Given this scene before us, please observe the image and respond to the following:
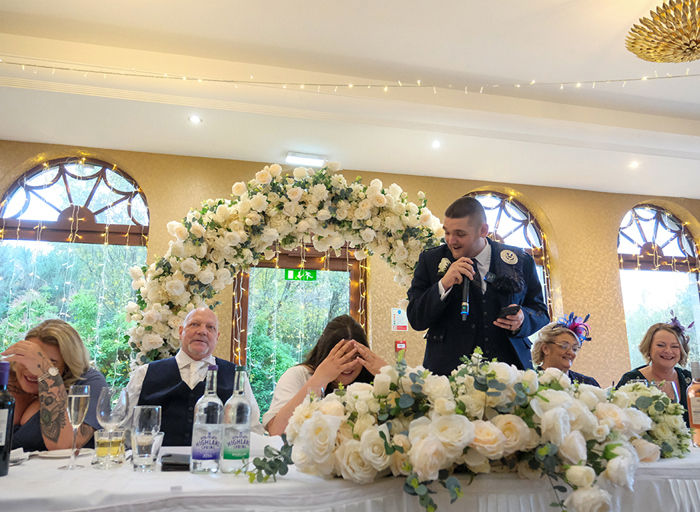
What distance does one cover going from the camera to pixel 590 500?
93 centimetres

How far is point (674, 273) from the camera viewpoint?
6.74 meters

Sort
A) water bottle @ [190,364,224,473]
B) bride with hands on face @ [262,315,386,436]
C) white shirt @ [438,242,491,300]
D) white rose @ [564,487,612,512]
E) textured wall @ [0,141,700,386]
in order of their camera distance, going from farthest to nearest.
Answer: textured wall @ [0,141,700,386] → white shirt @ [438,242,491,300] → bride with hands on face @ [262,315,386,436] → water bottle @ [190,364,224,473] → white rose @ [564,487,612,512]

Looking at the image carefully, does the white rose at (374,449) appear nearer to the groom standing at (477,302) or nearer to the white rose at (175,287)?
the groom standing at (477,302)

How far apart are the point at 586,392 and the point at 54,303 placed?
5.12m

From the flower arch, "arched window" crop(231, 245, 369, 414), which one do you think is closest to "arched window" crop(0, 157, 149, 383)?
"arched window" crop(231, 245, 369, 414)

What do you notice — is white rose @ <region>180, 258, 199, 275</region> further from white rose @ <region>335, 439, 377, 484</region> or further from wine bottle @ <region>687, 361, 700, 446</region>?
wine bottle @ <region>687, 361, 700, 446</region>

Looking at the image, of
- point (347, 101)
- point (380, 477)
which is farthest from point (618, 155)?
point (380, 477)

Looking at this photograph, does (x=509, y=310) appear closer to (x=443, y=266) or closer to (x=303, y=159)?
(x=443, y=266)

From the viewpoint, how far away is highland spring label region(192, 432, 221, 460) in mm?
1179

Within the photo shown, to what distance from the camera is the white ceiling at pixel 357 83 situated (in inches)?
156

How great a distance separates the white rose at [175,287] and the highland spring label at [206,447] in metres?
2.23

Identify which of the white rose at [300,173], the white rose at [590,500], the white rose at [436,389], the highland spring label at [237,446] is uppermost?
the white rose at [300,173]

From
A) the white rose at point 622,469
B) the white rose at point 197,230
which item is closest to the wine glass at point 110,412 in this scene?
the white rose at point 622,469

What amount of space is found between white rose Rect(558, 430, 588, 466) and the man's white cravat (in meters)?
1.87
